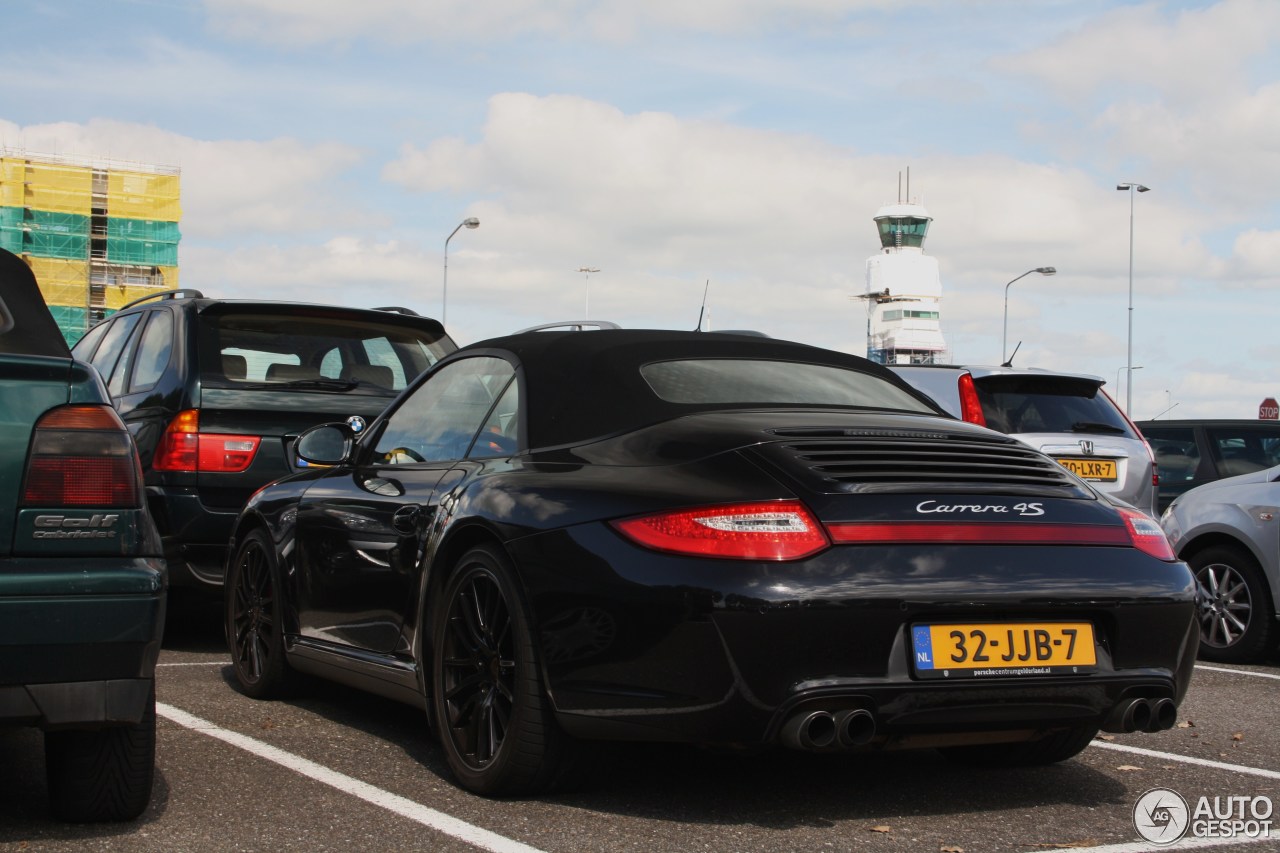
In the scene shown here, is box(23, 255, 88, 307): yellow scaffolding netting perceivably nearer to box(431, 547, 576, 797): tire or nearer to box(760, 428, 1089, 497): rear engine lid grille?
box(431, 547, 576, 797): tire

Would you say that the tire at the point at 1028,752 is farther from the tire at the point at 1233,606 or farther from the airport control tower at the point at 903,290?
the airport control tower at the point at 903,290

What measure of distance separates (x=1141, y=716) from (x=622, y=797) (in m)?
1.46

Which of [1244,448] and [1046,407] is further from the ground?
[1046,407]

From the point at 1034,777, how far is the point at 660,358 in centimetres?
178

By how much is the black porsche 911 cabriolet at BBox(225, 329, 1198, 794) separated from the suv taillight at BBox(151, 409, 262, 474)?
284cm

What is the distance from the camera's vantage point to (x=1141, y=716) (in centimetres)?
436

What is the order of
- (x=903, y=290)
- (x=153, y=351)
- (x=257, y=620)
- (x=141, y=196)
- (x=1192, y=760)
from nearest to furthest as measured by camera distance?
1. (x=1192, y=760)
2. (x=257, y=620)
3. (x=153, y=351)
4. (x=141, y=196)
5. (x=903, y=290)

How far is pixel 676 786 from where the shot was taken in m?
4.74

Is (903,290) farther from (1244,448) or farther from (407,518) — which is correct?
(407,518)

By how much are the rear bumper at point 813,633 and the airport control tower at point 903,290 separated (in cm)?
14746

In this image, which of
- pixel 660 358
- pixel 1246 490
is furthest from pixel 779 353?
pixel 1246 490

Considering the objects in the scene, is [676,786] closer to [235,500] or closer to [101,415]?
[101,415]

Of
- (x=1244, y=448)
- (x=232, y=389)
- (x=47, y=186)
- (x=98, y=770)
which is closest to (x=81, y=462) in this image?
(x=98, y=770)

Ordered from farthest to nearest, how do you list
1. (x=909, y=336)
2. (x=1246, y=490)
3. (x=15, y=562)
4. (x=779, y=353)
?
1. (x=909, y=336)
2. (x=1246, y=490)
3. (x=779, y=353)
4. (x=15, y=562)
